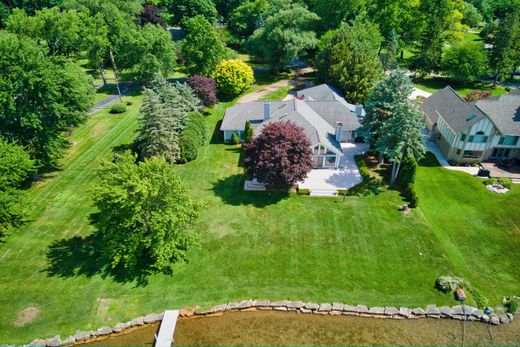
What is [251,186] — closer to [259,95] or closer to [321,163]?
[321,163]

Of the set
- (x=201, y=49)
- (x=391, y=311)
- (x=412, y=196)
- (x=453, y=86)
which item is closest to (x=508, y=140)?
(x=412, y=196)

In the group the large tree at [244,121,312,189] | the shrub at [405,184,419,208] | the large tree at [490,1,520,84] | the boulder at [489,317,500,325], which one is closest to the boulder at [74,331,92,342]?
the large tree at [244,121,312,189]

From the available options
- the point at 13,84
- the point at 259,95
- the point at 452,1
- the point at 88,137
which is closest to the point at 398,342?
the point at 13,84

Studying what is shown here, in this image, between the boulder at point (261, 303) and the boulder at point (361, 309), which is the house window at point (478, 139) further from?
the boulder at point (261, 303)

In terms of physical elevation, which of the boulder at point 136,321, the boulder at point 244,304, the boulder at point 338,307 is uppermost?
the boulder at point 338,307

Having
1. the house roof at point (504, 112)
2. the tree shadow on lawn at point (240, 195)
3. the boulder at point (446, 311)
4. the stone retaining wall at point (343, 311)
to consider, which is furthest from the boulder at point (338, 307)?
the house roof at point (504, 112)
